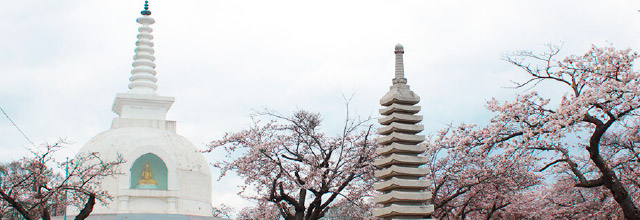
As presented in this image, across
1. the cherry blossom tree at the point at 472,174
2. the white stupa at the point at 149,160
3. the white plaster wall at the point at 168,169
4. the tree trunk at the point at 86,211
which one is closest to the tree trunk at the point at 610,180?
the cherry blossom tree at the point at 472,174

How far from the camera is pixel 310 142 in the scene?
2458 cm

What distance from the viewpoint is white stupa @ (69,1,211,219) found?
3366cm

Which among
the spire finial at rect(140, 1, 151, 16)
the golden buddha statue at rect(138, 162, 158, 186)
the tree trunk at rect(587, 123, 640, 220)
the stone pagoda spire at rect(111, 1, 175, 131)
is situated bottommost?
the tree trunk at rect(587, 123, 640, 220)

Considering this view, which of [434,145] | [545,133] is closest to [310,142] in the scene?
[434,145]

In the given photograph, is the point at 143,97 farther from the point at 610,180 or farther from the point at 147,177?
the point at 610,180

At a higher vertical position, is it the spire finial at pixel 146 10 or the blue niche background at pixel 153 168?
the spire finial at pixel 146 10

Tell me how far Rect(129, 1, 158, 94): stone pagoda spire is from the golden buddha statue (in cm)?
529

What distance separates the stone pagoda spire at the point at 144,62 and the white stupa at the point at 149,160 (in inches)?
2.1

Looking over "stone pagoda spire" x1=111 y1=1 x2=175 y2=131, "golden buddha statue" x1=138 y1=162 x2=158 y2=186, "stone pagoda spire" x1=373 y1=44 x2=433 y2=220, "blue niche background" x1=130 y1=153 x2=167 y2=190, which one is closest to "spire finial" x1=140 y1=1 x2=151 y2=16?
"stone pagoda spire" x1=111 y1=1 x2=175 y2=131

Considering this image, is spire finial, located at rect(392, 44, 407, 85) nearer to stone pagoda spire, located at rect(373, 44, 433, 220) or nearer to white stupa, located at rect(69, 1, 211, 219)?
stone pagoda spire, located at rect(373, 44, 433, 220)

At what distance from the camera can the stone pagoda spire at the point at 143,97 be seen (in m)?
37.5

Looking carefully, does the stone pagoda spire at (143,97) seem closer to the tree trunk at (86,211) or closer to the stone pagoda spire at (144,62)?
the stone pagoda spire at (144,62)

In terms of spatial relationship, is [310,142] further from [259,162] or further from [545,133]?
[545,133]

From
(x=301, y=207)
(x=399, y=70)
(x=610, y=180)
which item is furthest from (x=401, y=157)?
(x=301, y=207)
